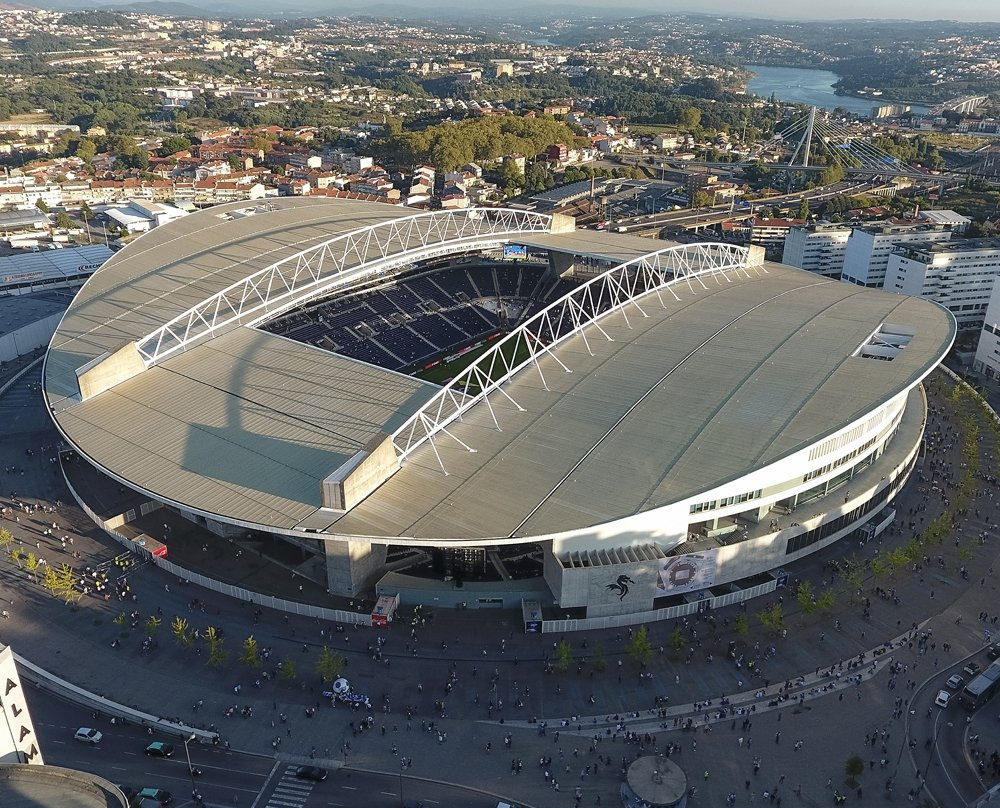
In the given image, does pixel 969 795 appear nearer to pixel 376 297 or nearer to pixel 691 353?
pixel 691 353

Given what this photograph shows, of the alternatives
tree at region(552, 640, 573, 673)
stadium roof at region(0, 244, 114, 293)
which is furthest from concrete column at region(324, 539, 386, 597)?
stadium roof at region(0, 244, 114, 293)

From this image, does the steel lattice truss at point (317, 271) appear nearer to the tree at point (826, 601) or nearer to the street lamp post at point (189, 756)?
the street lamp post at point (189, 756)

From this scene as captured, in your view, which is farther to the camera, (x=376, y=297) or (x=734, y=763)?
(x=376, y=297)

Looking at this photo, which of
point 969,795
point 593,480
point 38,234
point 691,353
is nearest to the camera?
point 969,795

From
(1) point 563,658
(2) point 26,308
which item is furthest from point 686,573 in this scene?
(2) point 26,308

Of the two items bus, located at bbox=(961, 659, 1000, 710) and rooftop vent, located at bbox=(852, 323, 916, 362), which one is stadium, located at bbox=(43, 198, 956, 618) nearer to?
rooftop vent, located at bbox=(852, 323, 916, 362)

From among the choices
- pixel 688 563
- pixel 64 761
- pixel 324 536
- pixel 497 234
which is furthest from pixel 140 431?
pixel 497 234

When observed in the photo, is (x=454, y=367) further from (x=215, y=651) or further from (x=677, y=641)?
(x=677, y=641)
